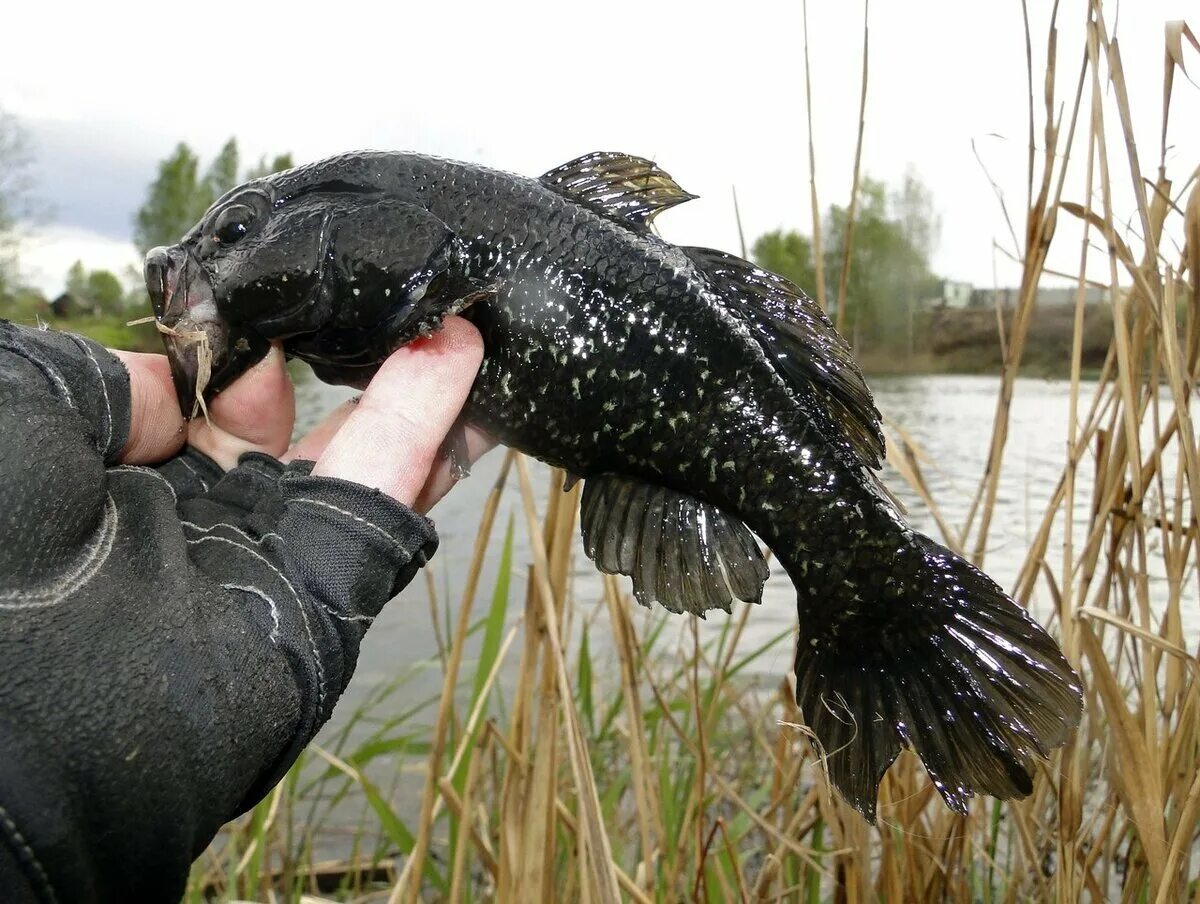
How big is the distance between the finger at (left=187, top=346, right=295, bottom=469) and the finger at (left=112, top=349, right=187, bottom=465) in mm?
83

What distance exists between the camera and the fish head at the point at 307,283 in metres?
1.81

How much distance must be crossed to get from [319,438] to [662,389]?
2.55 feet

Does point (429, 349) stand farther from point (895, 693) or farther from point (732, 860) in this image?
point (732, 860)

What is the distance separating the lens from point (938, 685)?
69.9 inches

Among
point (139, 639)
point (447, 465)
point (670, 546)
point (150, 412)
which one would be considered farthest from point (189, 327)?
point (670, 546)

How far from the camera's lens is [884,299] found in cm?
747

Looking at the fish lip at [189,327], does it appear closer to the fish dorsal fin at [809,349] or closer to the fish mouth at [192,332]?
the fish mouth at [192,332]

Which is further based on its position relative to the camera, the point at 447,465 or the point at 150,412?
the point at 447,465

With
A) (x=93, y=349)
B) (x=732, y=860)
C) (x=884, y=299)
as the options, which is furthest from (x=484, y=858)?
(x=884, y=299)

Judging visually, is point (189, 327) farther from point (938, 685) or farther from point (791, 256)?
point (791, 256)

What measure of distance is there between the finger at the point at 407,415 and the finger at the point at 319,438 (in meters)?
0.31

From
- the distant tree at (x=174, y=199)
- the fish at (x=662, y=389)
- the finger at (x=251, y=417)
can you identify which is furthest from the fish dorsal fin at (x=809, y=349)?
the distant tree at (x=174, y=199)

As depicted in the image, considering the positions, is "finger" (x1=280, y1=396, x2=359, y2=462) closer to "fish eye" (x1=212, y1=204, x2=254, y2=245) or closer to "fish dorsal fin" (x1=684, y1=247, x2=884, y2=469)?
"fish eye" (x1=212, y1=204, x2=254, y2=245)

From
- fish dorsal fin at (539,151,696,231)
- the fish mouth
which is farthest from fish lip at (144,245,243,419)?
fish dorsal fin at (539,151,696,231)
